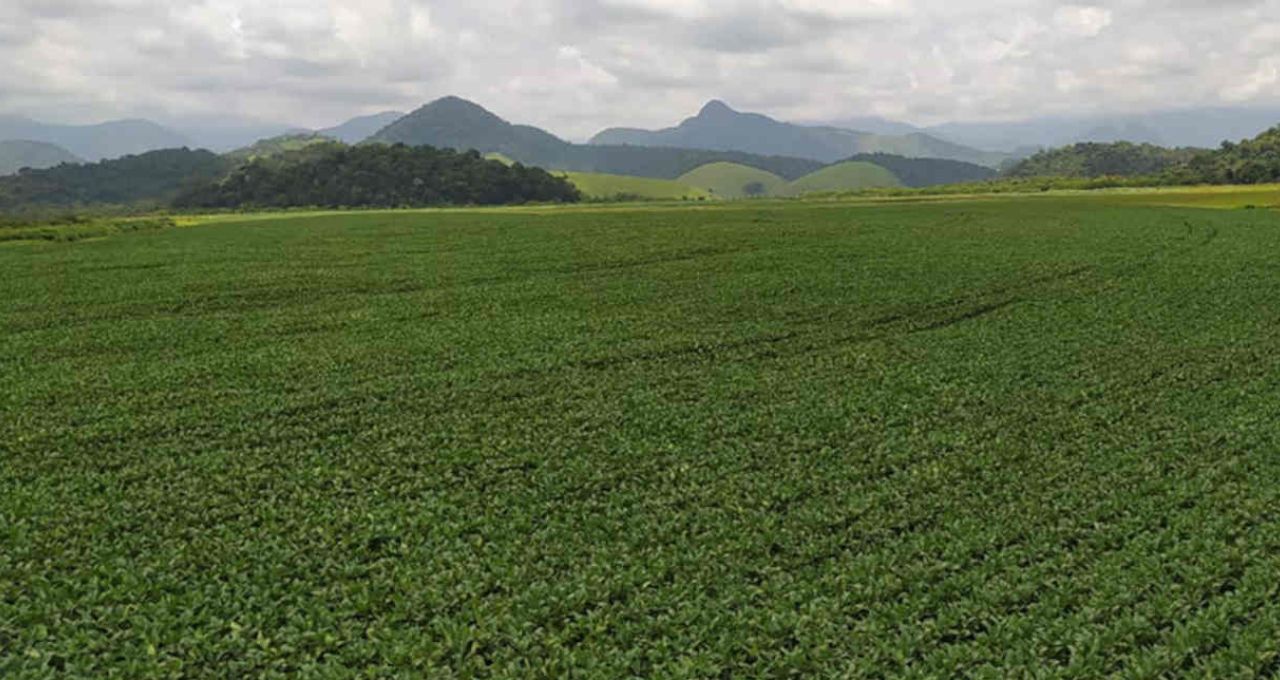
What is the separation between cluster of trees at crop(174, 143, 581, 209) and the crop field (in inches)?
6366

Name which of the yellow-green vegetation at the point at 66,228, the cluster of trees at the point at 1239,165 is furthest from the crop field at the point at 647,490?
the cluster of trees at the point at 1239,165

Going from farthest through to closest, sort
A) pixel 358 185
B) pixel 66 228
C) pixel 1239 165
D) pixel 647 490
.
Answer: pixel 358 185, pixel 1239 165, pixel 66 228, pixel 647 490

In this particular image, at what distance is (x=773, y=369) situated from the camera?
898 inches

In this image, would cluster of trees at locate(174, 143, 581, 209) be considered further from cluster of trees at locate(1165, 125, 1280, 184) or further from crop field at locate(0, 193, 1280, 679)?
crop field at locate(0, 193, 1280, 679)

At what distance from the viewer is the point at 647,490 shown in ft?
47.0

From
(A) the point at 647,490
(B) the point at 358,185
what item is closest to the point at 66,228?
(A) the point at 647,490

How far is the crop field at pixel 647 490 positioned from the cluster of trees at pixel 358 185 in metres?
162

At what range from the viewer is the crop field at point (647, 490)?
9.90 meters

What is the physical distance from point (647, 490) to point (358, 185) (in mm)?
191262

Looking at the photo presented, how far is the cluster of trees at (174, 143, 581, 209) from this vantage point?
18412cm

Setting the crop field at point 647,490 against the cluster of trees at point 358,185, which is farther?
the cluster of trees at point 358,185

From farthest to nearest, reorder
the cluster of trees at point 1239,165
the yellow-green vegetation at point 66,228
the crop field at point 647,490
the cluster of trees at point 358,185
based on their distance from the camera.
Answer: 1. the cluster of trees at point 358,185
2. the cluster of trees at point 1239,165
3. the yellow-green vegetation at point 66,228
4. the crop field at point 647,490

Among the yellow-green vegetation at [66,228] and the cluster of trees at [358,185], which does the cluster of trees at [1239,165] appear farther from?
the yellow-green vegetation at [66,228]

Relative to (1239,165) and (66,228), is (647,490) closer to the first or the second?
(66,228)
